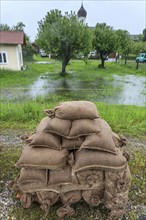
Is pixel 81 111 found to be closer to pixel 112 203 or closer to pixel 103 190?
pixel 103 190

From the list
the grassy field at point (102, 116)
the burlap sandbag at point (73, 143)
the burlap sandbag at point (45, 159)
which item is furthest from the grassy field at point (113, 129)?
the burlap sandbag at point (73, 143)

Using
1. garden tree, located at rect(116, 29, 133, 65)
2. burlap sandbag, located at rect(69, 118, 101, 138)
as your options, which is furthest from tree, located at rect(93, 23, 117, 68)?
burlap sandbag, located at rect(69, 118, 101, 138)

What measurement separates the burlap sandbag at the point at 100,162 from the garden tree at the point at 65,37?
1159cm

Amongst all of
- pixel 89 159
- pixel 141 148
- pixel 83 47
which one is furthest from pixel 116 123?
pixel 83 47

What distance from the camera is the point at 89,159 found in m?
2.04

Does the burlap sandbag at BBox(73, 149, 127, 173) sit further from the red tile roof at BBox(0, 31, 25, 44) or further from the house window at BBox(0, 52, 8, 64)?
the house window at BBox(0, 52, 8, 64)

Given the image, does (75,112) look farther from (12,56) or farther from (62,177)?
(12,56)

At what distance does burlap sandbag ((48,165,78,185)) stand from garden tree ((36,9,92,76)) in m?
11.6

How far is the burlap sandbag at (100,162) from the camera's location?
2.00 m

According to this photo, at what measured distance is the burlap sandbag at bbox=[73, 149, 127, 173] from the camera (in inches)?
78.8

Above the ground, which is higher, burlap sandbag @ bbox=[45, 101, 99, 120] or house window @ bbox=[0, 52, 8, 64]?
house window @ bbox=[0, 52, 8, 64]

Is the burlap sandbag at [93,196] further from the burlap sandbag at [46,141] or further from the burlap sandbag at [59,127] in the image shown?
the burlap sandbag at [59,127]

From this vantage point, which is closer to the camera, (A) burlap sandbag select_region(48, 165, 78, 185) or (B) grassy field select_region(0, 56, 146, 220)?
(A) burlap sandbag select_region(48, 165, 78, 185)

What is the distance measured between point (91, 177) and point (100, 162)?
0.20 meters
